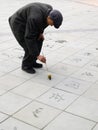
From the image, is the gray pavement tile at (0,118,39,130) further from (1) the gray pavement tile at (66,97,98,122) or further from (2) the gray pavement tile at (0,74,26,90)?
(2) the gray pavement tile at (0,74,26,90)

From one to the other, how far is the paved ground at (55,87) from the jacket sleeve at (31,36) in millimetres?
519

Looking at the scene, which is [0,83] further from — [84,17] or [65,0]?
[65,0]

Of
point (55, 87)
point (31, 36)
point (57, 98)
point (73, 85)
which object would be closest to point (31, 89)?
point (55, 87)

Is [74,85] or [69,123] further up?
[69,123]

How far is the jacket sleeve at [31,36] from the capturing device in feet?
15.2

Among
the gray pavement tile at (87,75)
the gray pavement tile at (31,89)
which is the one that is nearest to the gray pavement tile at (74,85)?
the gray pavement tile at (87,75)

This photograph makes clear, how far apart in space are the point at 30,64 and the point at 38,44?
0.38 meters

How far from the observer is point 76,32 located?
8.12 meters

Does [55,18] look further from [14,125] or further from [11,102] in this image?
[14,125]

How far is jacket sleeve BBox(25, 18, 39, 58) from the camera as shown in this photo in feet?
15.2

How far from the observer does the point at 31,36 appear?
15.4ft

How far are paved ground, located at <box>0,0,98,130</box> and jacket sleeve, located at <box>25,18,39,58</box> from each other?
0.52 meters

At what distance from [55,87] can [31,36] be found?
2.88ft

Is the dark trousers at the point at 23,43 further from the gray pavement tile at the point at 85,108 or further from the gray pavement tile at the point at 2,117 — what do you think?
the gray pavement tile at the point at 2,117
